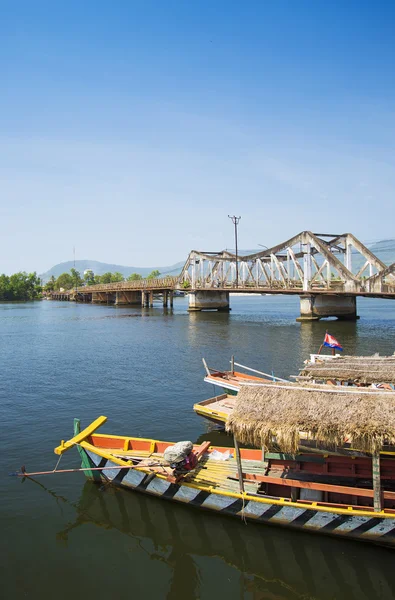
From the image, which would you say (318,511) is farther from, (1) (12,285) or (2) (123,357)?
(1) (12,285)

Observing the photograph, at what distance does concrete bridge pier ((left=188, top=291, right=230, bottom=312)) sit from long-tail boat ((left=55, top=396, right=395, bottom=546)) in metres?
79.0

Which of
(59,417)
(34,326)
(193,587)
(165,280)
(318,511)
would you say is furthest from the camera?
(165,280)

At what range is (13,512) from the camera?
12688mm

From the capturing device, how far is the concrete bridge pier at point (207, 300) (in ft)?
305

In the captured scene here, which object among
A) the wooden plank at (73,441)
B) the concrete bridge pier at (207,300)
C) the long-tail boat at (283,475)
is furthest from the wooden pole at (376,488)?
the concrete bridge pier at (207,300)

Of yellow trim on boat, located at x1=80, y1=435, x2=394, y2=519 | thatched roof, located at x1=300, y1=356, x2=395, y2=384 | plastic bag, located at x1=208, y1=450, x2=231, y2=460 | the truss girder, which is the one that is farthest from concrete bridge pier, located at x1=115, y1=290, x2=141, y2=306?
yellow trim on boat, located at x1=80, y1=435, x2=394, y2=519

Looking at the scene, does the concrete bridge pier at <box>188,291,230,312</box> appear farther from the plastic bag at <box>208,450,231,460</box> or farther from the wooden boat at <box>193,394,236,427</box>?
the plastic bag at <box>208,450,231,460</box>

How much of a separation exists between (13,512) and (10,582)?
292cm

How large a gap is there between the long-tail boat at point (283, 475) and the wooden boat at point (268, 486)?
0.02 m

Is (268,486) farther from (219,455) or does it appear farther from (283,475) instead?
(219,455)

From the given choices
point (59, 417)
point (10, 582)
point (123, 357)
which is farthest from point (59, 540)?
point (123, 357)

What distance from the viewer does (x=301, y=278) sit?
2795 inches

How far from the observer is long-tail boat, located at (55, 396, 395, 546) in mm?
10578

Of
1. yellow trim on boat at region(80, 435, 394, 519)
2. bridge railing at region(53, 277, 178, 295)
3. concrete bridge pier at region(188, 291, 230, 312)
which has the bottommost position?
yellow trim on boat at region(80, 435, 394, 519)
